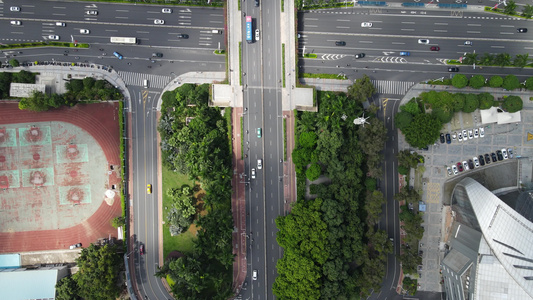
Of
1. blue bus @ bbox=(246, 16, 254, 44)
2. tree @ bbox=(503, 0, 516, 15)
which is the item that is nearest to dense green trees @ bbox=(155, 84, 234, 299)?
blue bus @ bbox=(246, 16, 254, 44)

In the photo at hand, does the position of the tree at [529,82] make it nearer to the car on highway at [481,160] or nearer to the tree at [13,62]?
the car on highway at [481,160]

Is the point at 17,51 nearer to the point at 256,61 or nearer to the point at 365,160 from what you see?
the point at 256,61

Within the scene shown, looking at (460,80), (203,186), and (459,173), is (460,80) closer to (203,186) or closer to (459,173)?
(459,173)

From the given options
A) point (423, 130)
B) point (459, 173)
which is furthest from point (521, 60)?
point (423, 130)

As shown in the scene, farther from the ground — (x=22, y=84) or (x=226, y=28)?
(x=226, y=28)

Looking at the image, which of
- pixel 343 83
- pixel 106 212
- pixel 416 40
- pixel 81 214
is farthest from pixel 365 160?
pixel 81 214

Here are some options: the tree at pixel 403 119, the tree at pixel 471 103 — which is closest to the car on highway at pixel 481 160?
the tree at pixel 471 103
